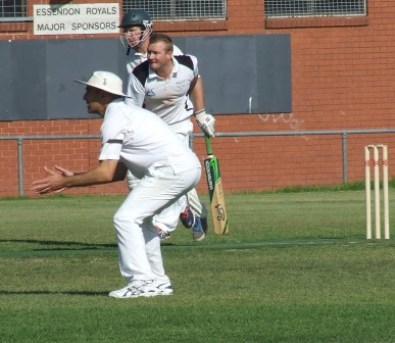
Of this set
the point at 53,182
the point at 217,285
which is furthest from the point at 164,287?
the point at 53,182

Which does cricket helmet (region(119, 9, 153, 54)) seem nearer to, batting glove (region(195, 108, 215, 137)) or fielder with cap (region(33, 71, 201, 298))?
batting glove (region(195, 108, 215, 137))

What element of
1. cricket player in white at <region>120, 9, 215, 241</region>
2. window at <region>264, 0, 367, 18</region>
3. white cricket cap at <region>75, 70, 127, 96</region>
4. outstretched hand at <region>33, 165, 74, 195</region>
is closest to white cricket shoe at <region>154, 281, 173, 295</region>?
outstretched hand at <region>33, 165, 74, 195</region>

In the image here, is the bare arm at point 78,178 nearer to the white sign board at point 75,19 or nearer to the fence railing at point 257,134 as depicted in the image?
the fence railing at point 257,134

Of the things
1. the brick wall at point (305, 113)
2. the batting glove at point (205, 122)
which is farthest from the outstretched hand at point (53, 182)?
the brick wall at point (305, 113)

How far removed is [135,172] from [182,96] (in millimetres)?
3771

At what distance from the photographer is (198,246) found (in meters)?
13.8

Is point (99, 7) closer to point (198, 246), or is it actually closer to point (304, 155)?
point (304, 155)

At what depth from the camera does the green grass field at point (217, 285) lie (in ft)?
27.5

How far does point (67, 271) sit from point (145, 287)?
2.16 metres

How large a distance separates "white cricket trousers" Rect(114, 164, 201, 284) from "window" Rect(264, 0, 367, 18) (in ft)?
54.2

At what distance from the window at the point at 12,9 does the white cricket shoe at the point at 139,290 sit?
53.7ft

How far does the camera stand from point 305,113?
26672 mm

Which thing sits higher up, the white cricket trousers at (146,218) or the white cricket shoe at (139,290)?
the white cricket trousers at (146,218)

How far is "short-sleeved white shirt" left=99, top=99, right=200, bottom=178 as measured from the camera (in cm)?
965
